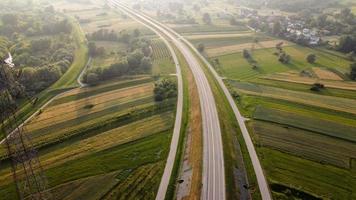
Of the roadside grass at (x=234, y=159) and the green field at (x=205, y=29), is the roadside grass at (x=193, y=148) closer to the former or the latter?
the roadside grass at (x=234, y=159)

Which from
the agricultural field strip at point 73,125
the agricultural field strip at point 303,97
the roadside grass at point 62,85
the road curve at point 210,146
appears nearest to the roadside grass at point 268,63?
the agricultural field strip at point 303,97

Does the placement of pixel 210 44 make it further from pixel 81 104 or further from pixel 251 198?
pixel 251 198

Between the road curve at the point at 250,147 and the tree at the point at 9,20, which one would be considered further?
the tree at the point at 9,20

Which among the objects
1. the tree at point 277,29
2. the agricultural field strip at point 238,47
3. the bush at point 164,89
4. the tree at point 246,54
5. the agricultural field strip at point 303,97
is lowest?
the agricultural field strip at point 303,97

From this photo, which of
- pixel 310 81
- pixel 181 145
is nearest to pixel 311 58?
pixel 310 81

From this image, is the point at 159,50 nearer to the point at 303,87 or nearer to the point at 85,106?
the point at 85,106

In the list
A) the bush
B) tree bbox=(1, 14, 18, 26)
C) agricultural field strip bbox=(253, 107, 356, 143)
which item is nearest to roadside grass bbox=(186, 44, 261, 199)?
agricultural field strip bbox=(253, 107, 356, 143)
